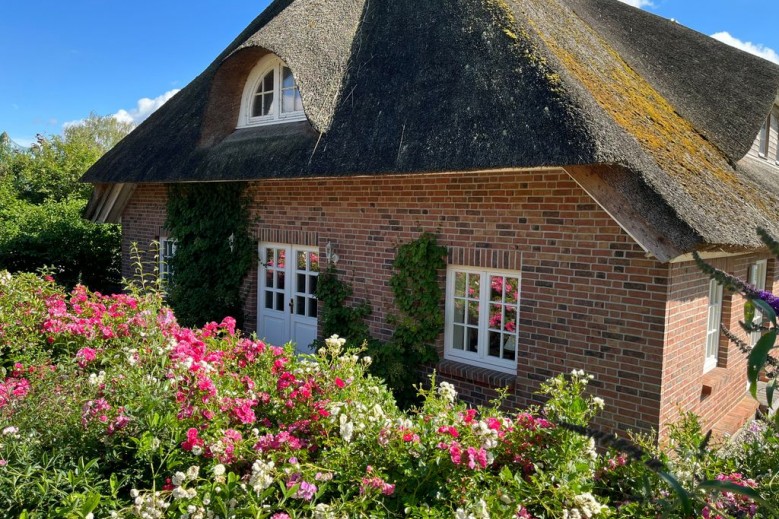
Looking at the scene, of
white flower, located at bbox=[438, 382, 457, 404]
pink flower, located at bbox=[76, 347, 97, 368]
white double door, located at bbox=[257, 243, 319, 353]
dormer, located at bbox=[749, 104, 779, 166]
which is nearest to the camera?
white flower, located at bbox=[438, 382, 457, 404]

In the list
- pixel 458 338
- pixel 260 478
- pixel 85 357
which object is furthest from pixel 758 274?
pixel 85 357

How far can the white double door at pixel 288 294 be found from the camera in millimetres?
8125

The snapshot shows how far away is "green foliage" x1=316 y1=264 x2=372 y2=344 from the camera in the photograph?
7.09 meters

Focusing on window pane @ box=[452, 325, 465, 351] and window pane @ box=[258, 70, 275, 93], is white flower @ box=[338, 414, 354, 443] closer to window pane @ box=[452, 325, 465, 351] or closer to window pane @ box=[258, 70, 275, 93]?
window pane @ box=[452, 325, 465, 351]

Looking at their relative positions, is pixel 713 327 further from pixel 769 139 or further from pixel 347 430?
pixel 347 430

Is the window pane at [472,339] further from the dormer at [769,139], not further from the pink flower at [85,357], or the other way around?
the dormer at [769,139]

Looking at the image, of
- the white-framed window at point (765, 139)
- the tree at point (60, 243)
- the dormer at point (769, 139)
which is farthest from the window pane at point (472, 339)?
the tree at point (60, 243)

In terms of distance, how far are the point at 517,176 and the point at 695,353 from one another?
2.62 metres

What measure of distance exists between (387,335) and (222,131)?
449 centimetres

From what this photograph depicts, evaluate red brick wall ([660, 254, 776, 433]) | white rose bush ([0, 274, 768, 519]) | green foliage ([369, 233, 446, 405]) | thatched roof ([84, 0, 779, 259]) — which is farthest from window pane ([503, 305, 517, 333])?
white rose bush ([0, 274, 768, 519])

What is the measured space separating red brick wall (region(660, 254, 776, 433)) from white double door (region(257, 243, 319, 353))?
4594mm

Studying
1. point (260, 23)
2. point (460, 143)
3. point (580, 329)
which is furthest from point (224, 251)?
point (580, 329)

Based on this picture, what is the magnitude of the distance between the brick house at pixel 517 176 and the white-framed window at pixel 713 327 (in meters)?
0.05

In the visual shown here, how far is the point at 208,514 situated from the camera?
248 cm
